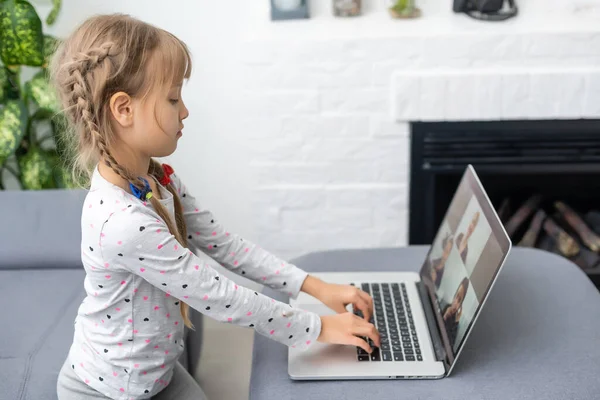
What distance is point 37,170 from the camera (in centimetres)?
210

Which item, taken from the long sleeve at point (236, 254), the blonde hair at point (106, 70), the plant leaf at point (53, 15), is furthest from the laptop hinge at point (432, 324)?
the plant leaf at point (53, 15)

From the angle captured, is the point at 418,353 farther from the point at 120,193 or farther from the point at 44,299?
the point at 44,299

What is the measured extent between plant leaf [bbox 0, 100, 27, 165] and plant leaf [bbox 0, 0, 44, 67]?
5.2 inches

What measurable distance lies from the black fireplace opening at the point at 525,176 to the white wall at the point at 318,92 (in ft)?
0.23

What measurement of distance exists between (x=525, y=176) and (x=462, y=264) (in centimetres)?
101

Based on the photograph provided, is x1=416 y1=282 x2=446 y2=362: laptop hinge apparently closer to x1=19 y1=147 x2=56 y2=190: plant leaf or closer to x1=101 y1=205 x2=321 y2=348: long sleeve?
x1=101 y1=205 x2=321 y2=348: long sleeve

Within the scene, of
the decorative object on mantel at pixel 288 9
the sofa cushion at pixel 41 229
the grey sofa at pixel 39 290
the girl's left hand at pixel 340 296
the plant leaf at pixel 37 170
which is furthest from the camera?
the plant leaf at pixel 37 170

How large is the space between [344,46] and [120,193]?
0.99m

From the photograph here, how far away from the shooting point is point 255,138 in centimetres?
202

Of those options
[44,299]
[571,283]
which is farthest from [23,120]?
[571,283]

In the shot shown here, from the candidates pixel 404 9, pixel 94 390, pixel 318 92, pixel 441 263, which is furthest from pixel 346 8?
pixel 94 390

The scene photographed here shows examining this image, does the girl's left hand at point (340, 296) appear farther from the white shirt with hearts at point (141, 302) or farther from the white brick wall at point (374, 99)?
the white brick wall at point (374, 99)

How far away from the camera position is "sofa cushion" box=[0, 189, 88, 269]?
1756 millimetres

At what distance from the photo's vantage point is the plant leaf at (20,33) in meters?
1.95
